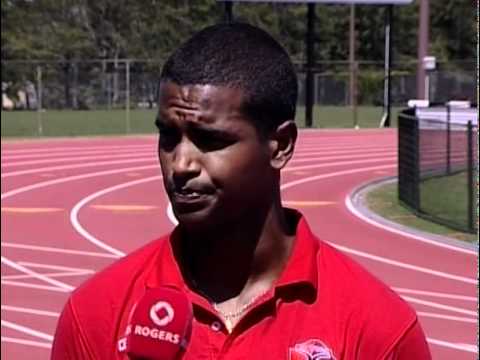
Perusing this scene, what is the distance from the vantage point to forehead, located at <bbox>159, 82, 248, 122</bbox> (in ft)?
6.32

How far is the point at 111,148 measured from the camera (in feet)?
89.1

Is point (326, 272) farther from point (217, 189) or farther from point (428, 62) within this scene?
point (428, 62)

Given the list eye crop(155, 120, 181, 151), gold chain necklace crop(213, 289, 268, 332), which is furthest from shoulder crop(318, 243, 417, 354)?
eye crop(155, 120, 181, 151)

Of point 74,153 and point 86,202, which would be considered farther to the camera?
point 74,153

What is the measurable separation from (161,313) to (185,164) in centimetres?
24

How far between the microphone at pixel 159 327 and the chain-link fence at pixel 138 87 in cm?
3384

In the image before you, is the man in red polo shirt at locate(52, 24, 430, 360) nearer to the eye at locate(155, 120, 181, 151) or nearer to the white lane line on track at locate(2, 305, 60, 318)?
the eye at locate(155, 120, 181, 151)

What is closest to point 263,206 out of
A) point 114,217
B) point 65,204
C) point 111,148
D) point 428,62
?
point 114,217

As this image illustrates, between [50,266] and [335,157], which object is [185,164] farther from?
[335,157]

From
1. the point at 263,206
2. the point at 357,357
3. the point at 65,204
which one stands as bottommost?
the point at 65,204

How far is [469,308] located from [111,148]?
718 inches

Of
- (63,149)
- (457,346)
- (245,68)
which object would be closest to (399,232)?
(457,346)

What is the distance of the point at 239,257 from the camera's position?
2.01 meters

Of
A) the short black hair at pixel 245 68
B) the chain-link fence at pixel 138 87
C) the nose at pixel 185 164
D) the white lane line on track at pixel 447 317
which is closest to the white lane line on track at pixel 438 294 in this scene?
the white lane line on track at pixel 447 317
